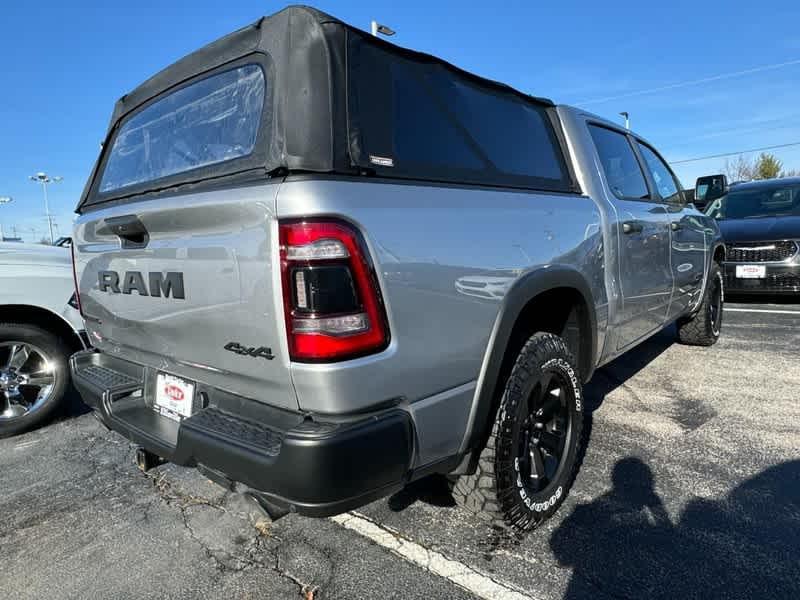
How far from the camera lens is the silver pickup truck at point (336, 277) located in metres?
1.48

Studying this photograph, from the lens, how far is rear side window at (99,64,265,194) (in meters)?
1.80

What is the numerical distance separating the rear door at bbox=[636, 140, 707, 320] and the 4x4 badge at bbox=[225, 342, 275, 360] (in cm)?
328

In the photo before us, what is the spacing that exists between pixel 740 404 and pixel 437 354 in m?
2.95

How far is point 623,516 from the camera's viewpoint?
2.28 metres

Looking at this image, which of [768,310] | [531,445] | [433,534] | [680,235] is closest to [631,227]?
[680,235]

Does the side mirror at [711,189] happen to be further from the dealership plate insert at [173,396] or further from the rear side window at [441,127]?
the dealership plate insert at [173,396]

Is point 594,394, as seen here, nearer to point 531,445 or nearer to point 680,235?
point 680,235

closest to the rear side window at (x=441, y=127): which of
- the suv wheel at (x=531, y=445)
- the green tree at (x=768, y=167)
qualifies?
the suv wheel at (x=531, y=445)

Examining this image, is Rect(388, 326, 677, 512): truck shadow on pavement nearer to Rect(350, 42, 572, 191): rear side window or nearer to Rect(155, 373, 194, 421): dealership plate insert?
Rect(155, 373, 194, 421): dealership plate insert

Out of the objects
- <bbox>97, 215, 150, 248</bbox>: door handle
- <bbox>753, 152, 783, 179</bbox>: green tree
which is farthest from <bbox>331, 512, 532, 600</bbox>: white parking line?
<bbox>753, 152, 783, 179</bbox>: green tree

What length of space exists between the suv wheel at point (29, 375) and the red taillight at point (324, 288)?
116 inches

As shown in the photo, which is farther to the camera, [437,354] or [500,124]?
[500,124]

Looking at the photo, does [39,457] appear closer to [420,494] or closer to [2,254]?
[2,254]

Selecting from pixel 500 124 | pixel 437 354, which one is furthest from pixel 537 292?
pixel 500 124
